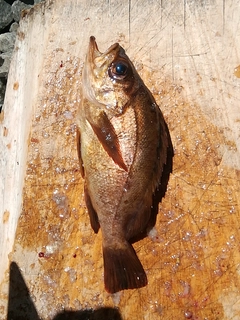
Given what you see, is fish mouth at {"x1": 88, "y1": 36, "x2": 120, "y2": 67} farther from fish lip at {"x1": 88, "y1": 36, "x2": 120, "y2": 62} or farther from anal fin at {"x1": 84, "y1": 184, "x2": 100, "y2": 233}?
anal fin at {"x1": 84, "y1": 184, "x2": 100, "y2": 233}

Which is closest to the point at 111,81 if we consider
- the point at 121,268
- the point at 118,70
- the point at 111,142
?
the point at 118,70

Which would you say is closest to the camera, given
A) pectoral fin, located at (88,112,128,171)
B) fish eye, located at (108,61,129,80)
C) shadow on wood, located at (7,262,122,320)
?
pectoral fin, located at (88,112,128,171)

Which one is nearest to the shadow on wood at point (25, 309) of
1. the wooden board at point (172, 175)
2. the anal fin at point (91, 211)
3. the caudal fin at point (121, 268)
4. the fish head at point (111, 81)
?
the wooden board at point (172, 175)

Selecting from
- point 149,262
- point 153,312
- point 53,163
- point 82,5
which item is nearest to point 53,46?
point 82,5

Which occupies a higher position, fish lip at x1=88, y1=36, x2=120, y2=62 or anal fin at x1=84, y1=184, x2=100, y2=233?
fish lip at x1=88, y1=36, x2=120, y2=62

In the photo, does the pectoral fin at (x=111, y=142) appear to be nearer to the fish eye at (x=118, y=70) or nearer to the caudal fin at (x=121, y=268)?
the fish eye at (x=118, y=70)

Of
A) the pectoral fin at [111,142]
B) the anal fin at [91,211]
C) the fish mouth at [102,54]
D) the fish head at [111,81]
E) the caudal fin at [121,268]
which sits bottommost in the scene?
the caudal fin at [121,268]

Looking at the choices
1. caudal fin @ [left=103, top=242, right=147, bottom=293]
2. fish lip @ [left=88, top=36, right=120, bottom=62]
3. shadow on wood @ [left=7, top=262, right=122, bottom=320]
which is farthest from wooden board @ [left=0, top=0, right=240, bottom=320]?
fish lip @ [left=88, top=36, right=120, bottom=62]
